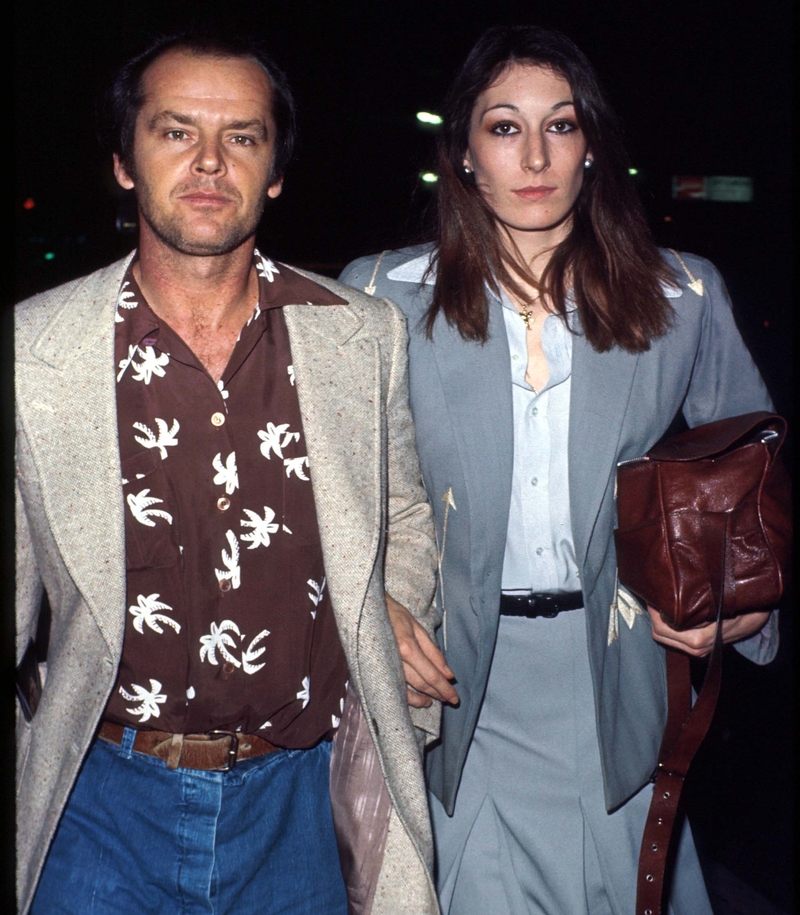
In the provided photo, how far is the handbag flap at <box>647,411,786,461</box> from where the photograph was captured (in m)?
2.29

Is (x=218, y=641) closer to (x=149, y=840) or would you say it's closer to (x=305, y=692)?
(x=305, y=692)

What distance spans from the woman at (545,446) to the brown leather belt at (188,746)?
693mm

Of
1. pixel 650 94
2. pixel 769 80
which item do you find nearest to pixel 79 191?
pixel 650 94

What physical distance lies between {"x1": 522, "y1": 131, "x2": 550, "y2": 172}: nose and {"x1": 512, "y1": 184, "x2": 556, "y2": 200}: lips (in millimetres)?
47

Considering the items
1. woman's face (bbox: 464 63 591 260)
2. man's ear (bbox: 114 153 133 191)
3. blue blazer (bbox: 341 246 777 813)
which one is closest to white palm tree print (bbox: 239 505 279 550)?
blue blazer (bbox: 341 246 777 813)

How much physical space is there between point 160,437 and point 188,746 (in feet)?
2.08

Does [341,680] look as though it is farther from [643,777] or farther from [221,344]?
[643,777]

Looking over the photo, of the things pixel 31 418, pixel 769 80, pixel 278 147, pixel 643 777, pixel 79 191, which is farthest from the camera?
pixel 79 191

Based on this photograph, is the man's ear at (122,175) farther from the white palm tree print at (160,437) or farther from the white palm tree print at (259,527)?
the white palm tree print at (259,527)

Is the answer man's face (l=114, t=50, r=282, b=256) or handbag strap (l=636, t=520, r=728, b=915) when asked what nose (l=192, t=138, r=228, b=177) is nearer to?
man's face (l=114, t=50, r=282, b=256)

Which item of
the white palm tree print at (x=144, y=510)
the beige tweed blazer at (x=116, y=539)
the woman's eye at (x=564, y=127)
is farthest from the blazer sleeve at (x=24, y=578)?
the woman's eye at (x=564, y=127)

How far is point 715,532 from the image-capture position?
2.27 m

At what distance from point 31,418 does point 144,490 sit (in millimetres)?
252

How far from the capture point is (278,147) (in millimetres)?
2346
